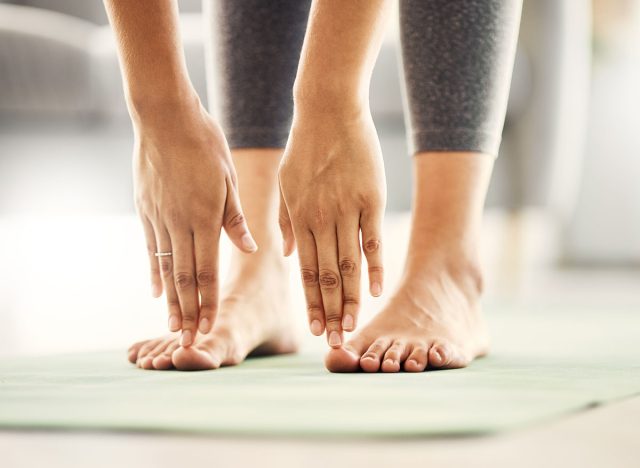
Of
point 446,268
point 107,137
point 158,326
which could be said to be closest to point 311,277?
point 446,268

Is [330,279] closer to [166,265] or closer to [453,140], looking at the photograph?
[166,265]

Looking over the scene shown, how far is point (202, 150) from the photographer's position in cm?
77

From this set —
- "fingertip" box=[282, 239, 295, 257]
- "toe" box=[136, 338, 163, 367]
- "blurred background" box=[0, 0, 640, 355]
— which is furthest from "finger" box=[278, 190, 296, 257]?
"blurred background" box=[0, 0, 640, 355]

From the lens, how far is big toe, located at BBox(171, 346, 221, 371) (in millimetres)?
833

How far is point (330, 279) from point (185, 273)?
0.43 ft

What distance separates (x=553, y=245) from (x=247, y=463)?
3.48 m

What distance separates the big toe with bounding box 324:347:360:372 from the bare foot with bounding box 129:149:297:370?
0.14 meters

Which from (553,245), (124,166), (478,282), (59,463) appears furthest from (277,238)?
(553,245)

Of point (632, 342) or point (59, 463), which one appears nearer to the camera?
point (59, 463)

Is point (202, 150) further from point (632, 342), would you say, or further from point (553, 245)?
point (553, 245)

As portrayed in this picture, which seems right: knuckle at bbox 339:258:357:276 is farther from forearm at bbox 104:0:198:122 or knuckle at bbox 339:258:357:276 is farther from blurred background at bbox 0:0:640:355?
blurred background at bbox 0:0:640:355

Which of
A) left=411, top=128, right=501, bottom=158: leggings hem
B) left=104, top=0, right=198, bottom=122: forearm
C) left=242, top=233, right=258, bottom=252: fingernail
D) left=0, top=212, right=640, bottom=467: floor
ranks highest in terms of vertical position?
left=104, top=0, right=198, bottom=122: forearm

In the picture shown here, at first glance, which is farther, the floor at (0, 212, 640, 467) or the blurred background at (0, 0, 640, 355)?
the blurred background at (0, 0, 640, 355)

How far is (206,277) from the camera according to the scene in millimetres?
771
